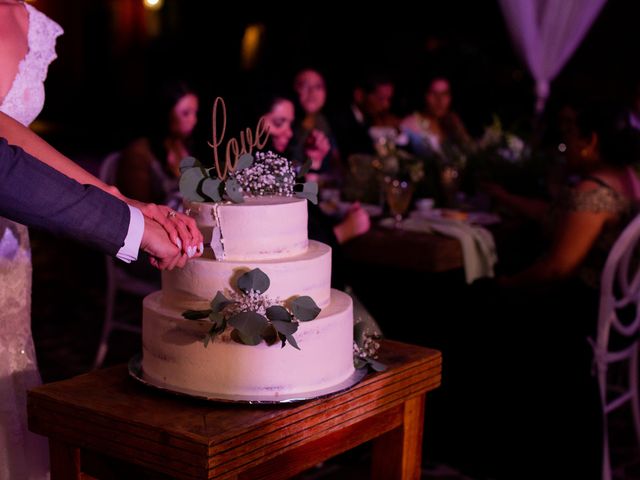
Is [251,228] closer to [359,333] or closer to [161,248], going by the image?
[161,248]

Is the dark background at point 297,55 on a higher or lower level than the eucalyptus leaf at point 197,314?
higher

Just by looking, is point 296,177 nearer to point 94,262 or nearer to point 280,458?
point 280,458

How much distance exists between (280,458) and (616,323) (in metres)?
1.92

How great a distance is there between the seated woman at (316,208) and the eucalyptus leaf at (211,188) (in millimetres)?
975

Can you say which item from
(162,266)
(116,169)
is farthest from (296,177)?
(116,169)

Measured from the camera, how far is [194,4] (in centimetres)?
1695

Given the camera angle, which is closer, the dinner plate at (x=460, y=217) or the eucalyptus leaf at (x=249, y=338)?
the eucalyptus leaf at (x=249, y=338)

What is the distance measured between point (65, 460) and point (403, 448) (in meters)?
0.76

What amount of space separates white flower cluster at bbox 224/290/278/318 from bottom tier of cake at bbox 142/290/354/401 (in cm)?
5

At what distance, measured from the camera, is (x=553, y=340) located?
11.1ft

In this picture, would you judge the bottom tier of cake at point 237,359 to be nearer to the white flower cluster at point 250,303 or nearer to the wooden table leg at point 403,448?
the white flower cluster at point 250,303

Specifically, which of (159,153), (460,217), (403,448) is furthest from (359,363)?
(159,153)

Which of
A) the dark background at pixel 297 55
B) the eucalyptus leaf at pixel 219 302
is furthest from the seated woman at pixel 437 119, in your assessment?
the eucalyptus leaf at pixel 219 302

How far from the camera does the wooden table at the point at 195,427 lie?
1.65 meters
